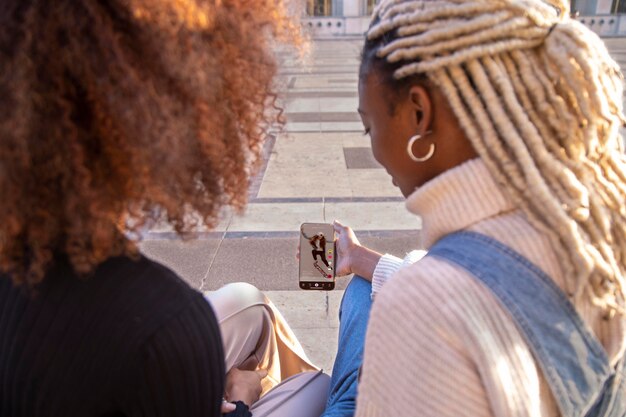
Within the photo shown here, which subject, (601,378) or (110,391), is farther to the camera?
(601,378)

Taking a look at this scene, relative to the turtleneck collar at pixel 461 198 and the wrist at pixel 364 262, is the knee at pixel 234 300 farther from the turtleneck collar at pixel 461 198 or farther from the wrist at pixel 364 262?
the turtleneck collar at pixel 461 198

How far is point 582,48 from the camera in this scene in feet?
3.22

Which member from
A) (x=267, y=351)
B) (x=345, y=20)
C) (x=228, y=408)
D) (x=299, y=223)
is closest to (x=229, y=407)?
(x=228, y=408)

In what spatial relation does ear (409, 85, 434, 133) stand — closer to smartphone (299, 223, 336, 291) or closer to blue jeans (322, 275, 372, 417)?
blue jeans (322, 275, 372, 417)

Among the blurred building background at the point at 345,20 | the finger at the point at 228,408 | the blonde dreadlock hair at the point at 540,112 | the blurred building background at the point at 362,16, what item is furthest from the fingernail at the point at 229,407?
the blurred building background at the point at 345,20

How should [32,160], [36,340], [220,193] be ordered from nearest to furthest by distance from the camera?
1. [32,160]
2. [36,340]
3. [220,193]

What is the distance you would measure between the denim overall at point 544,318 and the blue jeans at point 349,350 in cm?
59

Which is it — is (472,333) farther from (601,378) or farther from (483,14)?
(483,14)

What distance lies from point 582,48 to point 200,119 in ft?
2.20

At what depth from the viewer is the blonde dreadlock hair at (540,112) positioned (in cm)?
97

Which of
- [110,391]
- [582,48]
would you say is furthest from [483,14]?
[110,391]

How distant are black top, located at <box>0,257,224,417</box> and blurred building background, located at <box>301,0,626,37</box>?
23.8 metres

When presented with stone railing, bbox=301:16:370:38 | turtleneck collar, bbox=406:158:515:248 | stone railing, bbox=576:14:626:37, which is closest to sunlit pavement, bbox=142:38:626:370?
turtleneck collar, bbox=406:158:515:248

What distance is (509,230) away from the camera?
3.26 ft
